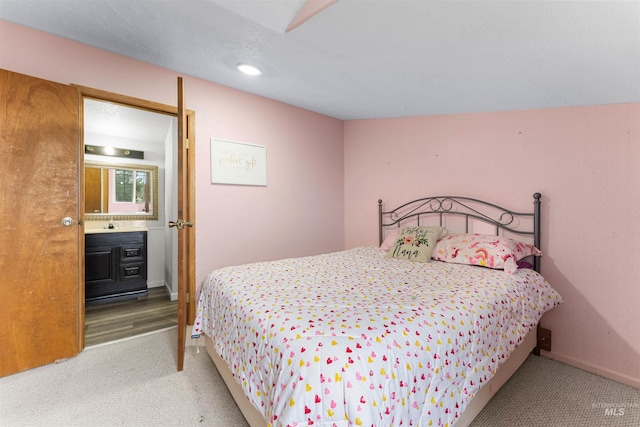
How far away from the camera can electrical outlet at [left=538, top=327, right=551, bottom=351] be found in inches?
93.4

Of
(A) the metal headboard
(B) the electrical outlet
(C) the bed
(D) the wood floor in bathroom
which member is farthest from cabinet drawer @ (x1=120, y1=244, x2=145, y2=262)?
(B) the electrical outlet

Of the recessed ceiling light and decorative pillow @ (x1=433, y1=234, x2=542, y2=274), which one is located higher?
the recessed ceiling light

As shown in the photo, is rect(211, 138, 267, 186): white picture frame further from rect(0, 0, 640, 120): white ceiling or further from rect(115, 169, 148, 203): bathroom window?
rect(115, 169, 148, 203): bathroom window

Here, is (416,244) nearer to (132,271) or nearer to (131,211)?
(132,271)

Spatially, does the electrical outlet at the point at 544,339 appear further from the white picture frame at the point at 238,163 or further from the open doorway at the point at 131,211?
the open doorway at the point at 131,211

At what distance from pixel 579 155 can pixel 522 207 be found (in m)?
0.55

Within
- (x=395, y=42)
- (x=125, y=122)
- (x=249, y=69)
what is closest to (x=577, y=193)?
(x=395, y=42)

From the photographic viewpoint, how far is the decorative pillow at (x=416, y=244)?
8.09 feet

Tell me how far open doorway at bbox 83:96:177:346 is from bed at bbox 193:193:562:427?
5.92 ft

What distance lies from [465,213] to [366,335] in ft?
7.27

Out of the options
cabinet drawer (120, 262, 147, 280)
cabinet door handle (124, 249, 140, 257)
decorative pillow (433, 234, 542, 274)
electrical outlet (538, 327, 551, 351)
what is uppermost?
decorative pillow (433, 234, 542, 274)

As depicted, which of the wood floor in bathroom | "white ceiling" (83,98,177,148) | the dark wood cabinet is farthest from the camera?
the dark wood cabinet

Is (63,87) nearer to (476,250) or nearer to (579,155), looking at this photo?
(476,250)

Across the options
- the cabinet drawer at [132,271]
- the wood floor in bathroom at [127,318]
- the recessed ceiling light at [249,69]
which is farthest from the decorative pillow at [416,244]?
the cabinet drawer at [132,271]
